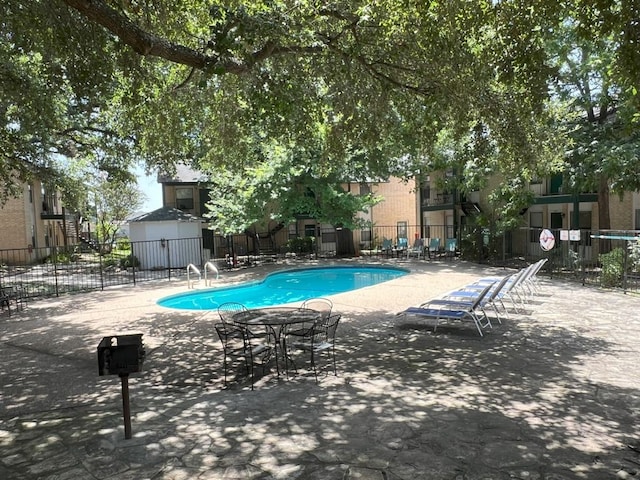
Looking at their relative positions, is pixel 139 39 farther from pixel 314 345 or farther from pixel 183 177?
pixel 183 177

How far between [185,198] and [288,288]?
52.0 ft

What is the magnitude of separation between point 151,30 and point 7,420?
267 inches

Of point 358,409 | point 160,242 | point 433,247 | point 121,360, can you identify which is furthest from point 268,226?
point 121,360

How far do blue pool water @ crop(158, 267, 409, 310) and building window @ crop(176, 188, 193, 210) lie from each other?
42.5ft

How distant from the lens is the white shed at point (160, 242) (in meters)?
25.0

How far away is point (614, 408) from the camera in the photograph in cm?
519

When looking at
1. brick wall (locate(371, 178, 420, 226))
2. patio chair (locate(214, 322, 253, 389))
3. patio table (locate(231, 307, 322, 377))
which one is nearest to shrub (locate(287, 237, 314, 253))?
brick wall (locate(371, 178, 420, 226))

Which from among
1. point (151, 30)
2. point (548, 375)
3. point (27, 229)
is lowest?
point (548, 375)

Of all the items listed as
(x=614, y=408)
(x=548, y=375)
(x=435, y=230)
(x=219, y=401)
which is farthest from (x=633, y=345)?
(x=435, y=230)

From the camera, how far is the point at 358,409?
210 inches

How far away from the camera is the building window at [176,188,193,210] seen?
32062mm

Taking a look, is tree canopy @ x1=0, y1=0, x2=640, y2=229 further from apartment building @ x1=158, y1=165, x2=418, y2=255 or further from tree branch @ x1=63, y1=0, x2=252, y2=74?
apartment building @ x1=158, y1=165, x2=418, y2=255

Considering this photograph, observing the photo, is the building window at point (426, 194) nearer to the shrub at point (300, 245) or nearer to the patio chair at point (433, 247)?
the patio chair at point (433, 247)

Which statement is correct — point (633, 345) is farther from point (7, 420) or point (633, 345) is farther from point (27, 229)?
point (27, 229)
